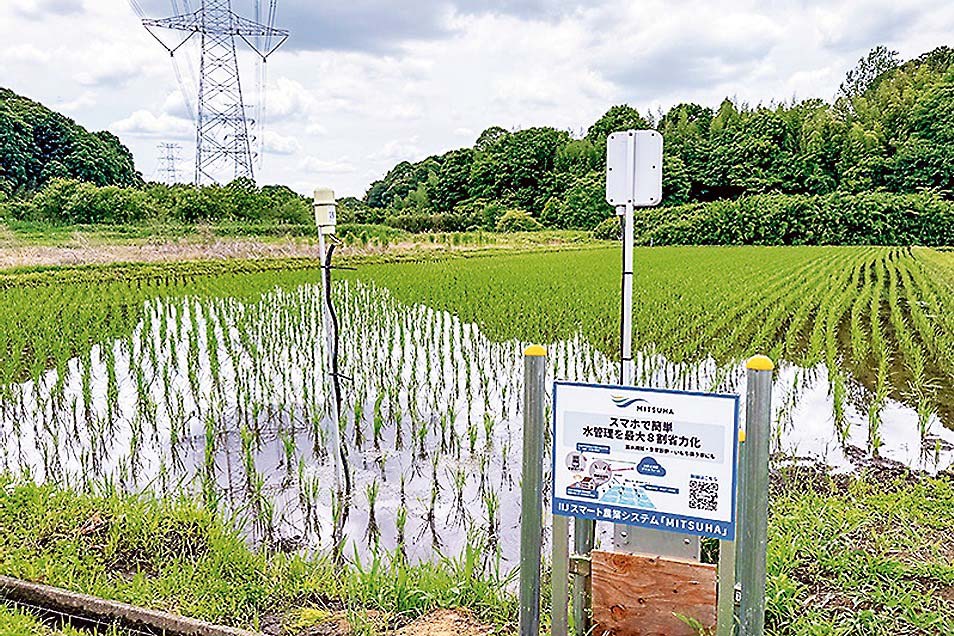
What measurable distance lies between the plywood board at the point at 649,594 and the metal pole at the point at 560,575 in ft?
0.37

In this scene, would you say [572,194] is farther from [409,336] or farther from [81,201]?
[409,336]

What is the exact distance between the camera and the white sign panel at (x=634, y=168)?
2.74m

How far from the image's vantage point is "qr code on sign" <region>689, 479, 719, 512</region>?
1.89 metres

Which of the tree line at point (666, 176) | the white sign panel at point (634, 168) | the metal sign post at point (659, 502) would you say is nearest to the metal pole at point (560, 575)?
the metal sign post at point (659, 502)

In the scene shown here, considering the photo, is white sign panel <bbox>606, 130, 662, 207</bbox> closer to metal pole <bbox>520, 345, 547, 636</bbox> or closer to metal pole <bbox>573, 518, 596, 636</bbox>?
metal pole <bbox>520, 345, 547, 636</bbox>

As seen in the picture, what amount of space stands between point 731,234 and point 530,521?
110 ft

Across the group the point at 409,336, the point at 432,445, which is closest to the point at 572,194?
the point at 409,336

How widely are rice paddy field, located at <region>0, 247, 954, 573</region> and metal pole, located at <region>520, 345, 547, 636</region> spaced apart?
941mm

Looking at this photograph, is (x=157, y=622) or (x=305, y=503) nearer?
(x=157, y=622)

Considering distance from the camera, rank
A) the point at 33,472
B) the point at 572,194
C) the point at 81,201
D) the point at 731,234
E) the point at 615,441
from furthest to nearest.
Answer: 1. the point at 572,194
2. the point at 731,234
3. the point at 81,201
4. the point at 33,472
5. the point at 615,441

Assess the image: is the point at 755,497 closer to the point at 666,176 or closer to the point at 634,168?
the point at 634,168

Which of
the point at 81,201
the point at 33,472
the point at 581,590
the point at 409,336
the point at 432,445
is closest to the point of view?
the point at 581,590

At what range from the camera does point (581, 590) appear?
225 cm

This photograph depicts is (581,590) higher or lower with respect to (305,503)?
higher
